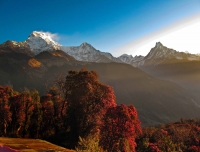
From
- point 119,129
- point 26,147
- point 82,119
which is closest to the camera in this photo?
point 119,129

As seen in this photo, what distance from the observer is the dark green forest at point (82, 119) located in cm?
3186

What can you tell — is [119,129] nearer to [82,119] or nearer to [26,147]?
[82,119]

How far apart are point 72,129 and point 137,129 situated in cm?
1335

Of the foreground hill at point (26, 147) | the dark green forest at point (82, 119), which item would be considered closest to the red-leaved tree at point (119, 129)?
the dark green forest at point (82, 119)

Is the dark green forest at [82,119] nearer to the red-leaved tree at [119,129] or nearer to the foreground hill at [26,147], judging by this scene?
the red-leaved tree at [119,129]

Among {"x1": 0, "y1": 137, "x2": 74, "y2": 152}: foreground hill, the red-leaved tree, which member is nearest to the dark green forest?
the red-leaved tree

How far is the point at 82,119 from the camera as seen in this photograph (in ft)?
131

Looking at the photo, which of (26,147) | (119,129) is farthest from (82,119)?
(26,147)

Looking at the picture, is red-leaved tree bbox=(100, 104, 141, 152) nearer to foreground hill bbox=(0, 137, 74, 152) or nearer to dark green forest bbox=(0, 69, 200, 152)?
dark green forest bbox=(0, 69, 200, 152)

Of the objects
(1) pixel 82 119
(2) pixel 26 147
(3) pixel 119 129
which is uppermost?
(1) pixel 82 119

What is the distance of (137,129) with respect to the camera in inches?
1353

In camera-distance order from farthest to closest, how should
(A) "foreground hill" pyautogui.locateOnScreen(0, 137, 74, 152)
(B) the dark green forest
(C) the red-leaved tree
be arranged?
1. (B) the dark green forest
2. (C) the red-leaved tree
3. (A) "foreground hill" pyautogui.locateOnScreen(0, 137, 74, 152)

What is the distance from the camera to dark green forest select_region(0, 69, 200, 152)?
1254 inches

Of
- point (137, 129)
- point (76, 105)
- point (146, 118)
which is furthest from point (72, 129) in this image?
point (146, 118)
